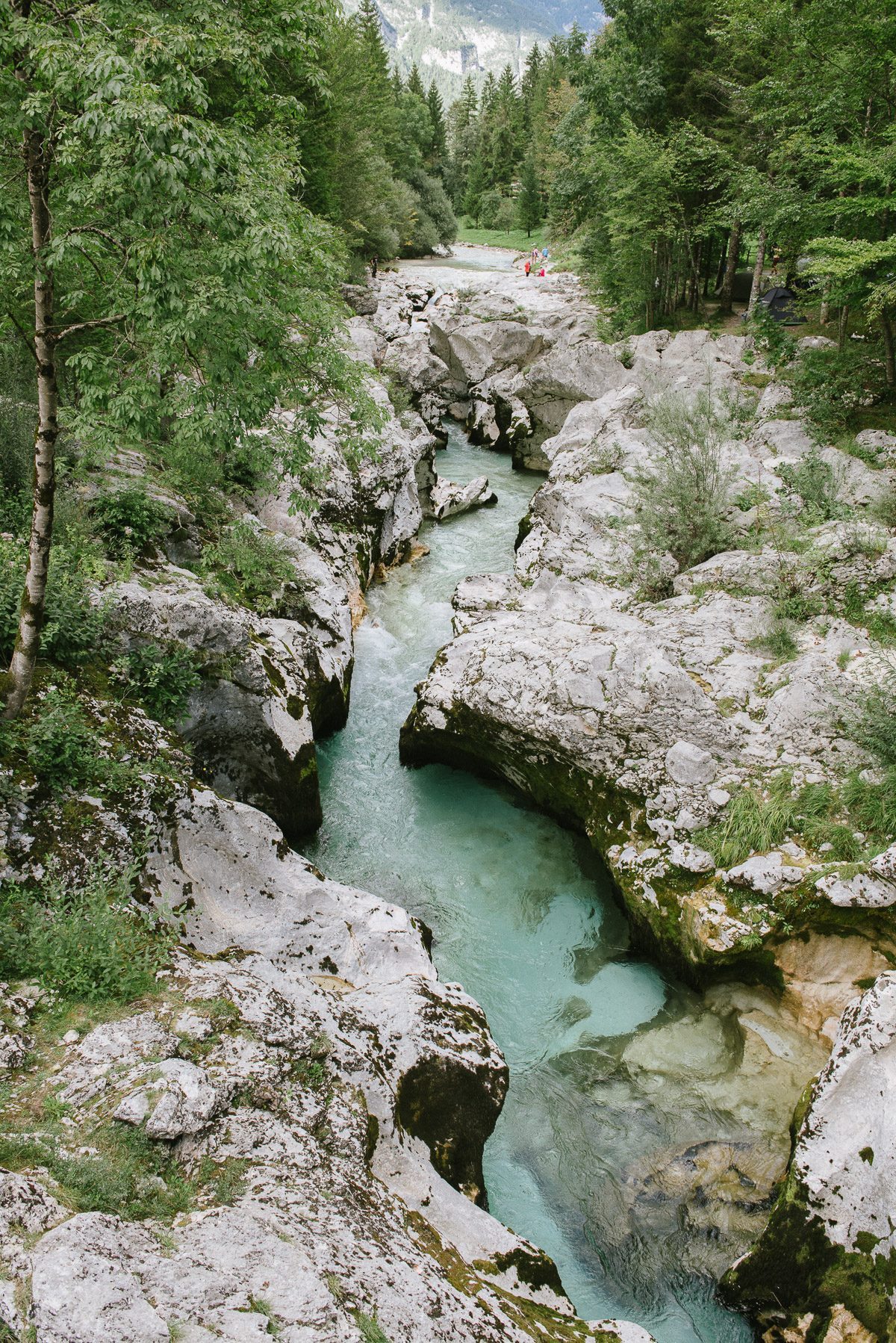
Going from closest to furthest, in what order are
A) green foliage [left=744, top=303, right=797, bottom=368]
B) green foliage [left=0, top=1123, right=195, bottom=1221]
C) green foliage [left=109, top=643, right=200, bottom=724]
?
green foliage [left=0, top=1123, right=195, bottom=1221] < green foliage [left=109, top=643, right=200, bottom=724] < green foliage [left=744, top=303, right=797, bottom=368]

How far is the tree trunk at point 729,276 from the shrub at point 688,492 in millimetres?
14354

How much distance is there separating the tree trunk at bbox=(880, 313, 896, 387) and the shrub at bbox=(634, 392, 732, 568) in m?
4.80

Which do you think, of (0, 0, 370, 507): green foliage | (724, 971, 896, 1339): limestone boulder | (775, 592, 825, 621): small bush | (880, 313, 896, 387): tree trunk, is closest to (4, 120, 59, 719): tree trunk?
(0, 0, 370, 507): green foliage

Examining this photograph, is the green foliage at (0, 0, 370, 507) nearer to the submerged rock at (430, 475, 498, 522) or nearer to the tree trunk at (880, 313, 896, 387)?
the submerged rock at (430, 475, 498, 522)

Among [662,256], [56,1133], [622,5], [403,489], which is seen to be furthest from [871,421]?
[622,5]

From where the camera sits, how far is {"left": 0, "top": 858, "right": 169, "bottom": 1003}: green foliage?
16.0 feet

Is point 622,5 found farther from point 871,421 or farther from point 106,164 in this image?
point 106,164

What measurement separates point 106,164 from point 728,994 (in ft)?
30.4

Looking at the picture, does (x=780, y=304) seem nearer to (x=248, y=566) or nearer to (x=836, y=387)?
(x=836, y=387)

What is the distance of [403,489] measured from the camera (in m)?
17.3

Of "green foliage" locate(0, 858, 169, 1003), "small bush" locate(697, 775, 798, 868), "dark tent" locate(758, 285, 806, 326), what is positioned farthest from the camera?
"dark tent" locate(758, 285, 806, 326)

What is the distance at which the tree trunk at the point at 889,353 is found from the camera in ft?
48.4

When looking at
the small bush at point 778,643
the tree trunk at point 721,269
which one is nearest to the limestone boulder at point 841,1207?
the small bush at point 778,643

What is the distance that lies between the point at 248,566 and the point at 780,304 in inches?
772
